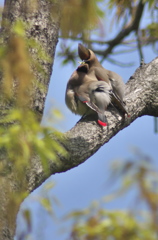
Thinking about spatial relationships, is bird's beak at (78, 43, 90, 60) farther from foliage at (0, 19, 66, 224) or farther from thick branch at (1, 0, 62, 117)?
foliage at (0, 19, 66, 224)

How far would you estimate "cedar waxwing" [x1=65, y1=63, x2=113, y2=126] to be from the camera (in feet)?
14.9

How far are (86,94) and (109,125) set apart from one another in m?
0.83

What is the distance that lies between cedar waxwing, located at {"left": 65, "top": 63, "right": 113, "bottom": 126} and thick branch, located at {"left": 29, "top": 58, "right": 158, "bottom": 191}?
6.4 inches

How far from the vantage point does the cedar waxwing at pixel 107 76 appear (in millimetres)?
4363

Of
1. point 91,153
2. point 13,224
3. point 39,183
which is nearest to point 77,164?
point 91,153

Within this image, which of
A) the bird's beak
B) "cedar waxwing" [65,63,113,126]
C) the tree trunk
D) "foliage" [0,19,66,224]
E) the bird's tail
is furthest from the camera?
the bird's beak

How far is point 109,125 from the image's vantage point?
4027mm

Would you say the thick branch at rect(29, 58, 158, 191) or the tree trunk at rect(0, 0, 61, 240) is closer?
the tree trunk at rect(0, 0, 61, 240)

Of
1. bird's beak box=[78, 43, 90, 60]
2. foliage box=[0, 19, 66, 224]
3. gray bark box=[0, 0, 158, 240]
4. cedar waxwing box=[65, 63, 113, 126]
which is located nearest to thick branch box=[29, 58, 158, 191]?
gray bark box=[0, 0, 158, 240]

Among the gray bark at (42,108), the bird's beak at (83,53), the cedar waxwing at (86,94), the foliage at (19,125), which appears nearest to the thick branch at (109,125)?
the gray bark at (42,108)

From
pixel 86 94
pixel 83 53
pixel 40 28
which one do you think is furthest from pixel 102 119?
pixel 83 53

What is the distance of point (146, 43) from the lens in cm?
545

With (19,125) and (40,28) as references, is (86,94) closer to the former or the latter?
(40,28)

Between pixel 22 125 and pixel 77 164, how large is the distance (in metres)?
1.47
